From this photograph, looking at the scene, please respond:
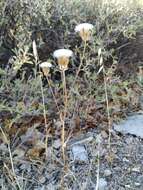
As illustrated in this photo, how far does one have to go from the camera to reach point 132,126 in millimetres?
2627

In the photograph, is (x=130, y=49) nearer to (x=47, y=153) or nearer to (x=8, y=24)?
(x=8, y=24)

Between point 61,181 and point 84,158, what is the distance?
296 millimetres

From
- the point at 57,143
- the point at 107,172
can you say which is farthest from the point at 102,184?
the point at 57,143

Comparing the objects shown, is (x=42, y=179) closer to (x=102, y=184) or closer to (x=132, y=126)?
(x=102, y=184)

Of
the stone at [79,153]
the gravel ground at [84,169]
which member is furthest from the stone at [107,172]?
the stone at [79,153]

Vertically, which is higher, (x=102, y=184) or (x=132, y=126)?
(x=132, y=126)

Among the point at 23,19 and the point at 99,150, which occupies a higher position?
the point at 23,19

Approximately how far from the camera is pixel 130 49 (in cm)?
322

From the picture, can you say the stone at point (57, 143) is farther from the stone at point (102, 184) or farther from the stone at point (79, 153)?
the stone at point (102, 184)

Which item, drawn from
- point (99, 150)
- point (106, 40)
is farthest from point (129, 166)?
point (106, 40)

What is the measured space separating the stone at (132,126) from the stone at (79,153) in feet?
0.91

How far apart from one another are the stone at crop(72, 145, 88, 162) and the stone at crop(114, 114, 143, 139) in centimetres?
28

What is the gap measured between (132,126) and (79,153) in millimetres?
423

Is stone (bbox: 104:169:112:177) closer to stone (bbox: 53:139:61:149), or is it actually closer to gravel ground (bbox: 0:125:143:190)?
gravel ground (bbox: 0:125:143:190)
